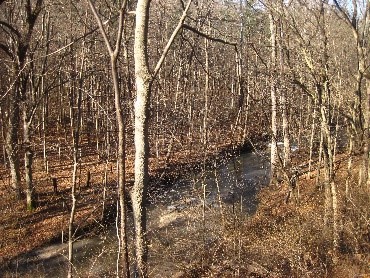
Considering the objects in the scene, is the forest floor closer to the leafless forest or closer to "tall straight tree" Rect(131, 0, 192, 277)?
the leafless forest

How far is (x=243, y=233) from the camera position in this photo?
10633 mm

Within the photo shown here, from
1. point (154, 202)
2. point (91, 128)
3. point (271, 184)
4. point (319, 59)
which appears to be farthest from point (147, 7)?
point (91, 128)

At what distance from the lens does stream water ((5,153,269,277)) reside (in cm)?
1016

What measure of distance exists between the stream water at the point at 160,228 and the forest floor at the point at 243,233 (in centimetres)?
15

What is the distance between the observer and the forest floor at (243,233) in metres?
8.23

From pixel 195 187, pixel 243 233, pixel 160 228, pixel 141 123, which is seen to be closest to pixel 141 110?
pixel 141 123

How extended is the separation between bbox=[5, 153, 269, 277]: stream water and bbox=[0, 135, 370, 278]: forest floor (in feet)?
0.48

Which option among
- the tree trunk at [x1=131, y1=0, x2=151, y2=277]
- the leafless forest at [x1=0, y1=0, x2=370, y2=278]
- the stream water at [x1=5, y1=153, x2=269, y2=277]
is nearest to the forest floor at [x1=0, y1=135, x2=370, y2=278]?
the leafless forest at [x1=0, y1=0, x2=370, y2=278]

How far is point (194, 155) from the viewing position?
2147cm

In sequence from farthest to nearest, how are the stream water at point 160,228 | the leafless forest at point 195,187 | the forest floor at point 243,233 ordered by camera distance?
the stream water at point 160,228
the forest floor at point 243,233
the leafless forest at point 195,187

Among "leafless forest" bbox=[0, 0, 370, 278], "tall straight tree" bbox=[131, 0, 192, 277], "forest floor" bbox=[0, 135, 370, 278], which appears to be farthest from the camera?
"forest floor" bbox=[0, 135, 370, 278]

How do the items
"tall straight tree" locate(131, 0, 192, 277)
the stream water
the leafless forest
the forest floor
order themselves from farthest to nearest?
the stream water
the forest floor
the leafless forest
"tall straight tree" locate(131, 0, 192, 277)

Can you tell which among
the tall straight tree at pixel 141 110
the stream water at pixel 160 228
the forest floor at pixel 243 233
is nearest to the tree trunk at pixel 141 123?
the tall straight tree at pixel 141 110

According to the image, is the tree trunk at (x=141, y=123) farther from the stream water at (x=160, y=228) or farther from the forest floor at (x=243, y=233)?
the forest floor at (x=243, y=233)
